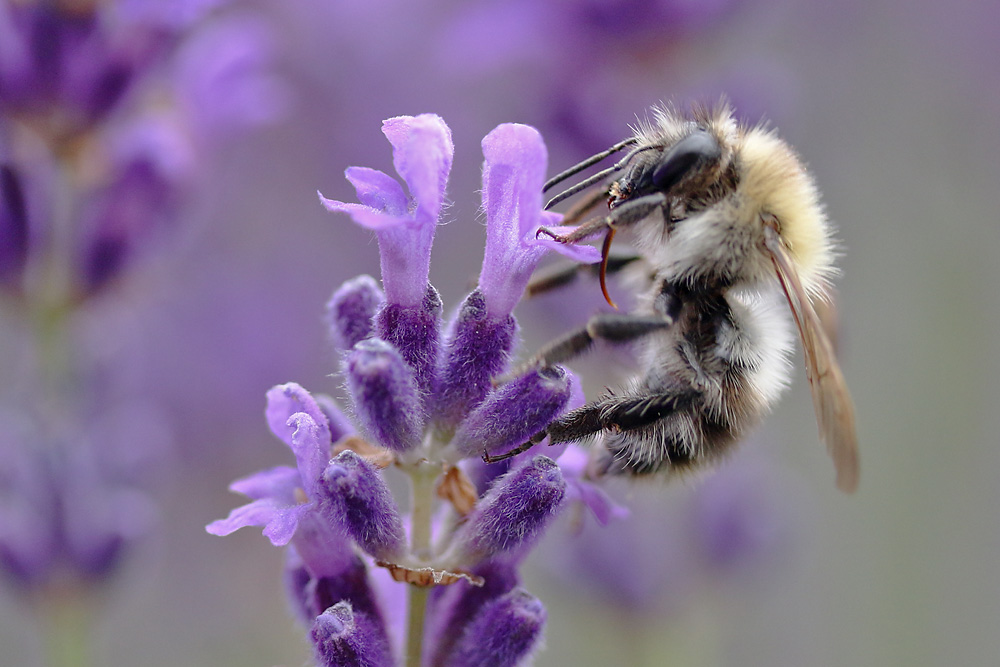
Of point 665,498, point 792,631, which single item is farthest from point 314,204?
point 792,631

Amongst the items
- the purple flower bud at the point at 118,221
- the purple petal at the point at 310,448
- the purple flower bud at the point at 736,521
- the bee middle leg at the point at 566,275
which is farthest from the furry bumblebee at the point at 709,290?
the purple flower bud at the point at 736,521

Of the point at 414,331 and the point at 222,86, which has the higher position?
the point at 222,86

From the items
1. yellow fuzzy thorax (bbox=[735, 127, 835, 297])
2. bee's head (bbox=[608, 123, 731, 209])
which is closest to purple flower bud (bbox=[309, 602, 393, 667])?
bee's head (bbox=[608, 123, 731, 209])

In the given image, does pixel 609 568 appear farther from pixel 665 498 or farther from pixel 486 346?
pixel 486 346

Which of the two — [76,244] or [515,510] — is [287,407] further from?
[76,244]

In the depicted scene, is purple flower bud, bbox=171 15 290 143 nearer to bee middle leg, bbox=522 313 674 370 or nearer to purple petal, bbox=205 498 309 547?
bee middle leg, bbox=522 313 674 370

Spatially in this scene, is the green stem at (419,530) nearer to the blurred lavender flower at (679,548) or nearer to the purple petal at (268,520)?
the purple petal at (268,520)

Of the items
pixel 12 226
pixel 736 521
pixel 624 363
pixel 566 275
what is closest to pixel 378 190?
pixel 566 275
